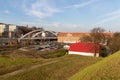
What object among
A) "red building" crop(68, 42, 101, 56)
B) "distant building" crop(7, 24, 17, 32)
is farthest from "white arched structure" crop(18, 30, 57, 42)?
"red building" crop(68, 42, 101, 56)

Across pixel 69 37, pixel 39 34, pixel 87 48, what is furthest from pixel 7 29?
pixel 87 48

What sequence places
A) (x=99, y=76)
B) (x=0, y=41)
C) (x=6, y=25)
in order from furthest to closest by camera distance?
(x=6, y=25) → (x=0, y=41) → (x=99, y=76)

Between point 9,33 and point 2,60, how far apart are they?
123 metres

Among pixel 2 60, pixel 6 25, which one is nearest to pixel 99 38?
pixel 2 60

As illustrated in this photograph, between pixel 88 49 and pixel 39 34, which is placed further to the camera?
pixel 39 34

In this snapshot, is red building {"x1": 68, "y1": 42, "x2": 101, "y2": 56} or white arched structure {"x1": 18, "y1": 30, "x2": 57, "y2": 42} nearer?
red building {"x1": 68, "y1": 42, "x2": 101, "y2": 56}

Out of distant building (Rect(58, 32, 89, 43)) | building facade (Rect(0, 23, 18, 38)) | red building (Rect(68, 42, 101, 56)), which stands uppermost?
building facade (Rect(0, 23, 18, 38))

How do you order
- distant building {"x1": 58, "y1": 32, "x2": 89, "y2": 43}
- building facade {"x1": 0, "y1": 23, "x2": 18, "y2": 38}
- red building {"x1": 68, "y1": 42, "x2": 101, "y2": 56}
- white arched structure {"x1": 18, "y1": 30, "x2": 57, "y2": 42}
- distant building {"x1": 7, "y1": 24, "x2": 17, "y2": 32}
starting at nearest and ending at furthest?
red building {"x1": 68, "y1": 42, "x2": 101, "y2": 56}, distant building {"x1": 58, "y1": 32, "x2": 89, "y2": 43}, white arched structure {"x1": 18, "y1": 30, "x2": 57, "y2": 42}, building facade {"x1": 0, "y1": 23, "x2": 18, "y2": 38}, distant building {"x1": 7, "y1": 24, "x2": 17, "y2": 32}

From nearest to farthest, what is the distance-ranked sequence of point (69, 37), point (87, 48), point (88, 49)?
point (88, 49) < point (87, 48) < point (69, 37)

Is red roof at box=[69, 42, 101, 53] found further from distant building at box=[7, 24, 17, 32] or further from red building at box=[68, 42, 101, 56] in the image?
distant building at box=[7, 24, 17, 32]

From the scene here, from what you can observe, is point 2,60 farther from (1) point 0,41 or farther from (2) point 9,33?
(2) point 9,33

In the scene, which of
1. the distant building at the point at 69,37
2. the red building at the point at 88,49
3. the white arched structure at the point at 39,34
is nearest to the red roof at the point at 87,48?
the red building at the point at 88,49

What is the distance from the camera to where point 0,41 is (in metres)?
104

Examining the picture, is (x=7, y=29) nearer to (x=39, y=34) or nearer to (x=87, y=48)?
(x=39, y=34)
